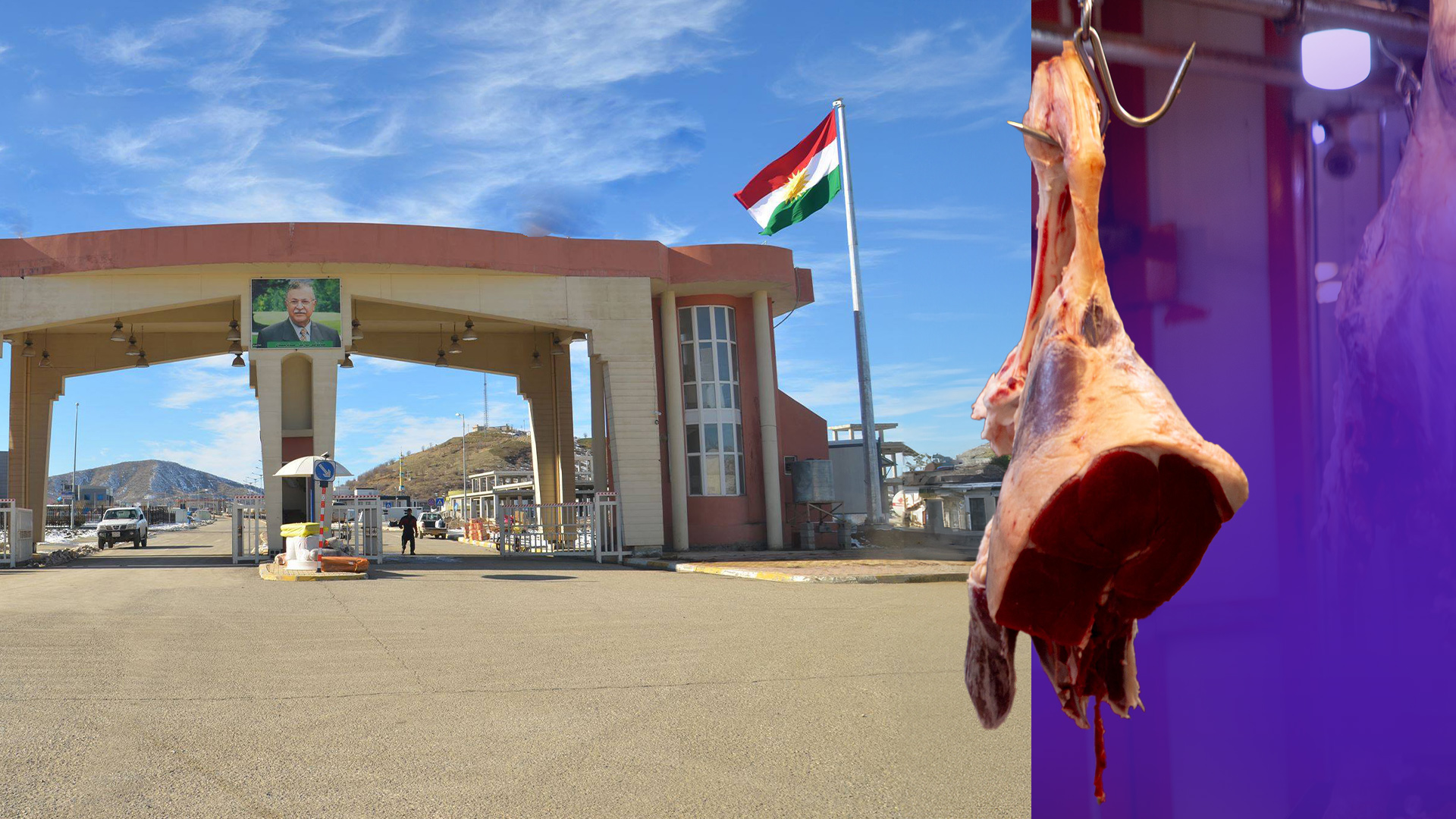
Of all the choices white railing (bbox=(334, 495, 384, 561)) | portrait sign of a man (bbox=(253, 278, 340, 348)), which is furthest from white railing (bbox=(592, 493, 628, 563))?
portrait sign of a man (bbox=(253, 278, 340, 348))

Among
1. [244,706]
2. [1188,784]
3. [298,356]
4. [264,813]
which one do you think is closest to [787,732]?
[264,813]

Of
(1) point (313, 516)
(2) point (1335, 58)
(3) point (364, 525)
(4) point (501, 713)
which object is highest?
(2) point (1335, 58)

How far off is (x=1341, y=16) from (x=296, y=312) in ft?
82.2

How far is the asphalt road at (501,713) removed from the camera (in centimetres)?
531

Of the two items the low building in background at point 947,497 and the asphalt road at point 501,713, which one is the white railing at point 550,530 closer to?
the low building in background at point 947,497

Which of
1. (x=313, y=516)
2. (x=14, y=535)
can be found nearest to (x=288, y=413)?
(x=313, y=516)

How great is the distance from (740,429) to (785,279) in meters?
4.34

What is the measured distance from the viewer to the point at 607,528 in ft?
84.4

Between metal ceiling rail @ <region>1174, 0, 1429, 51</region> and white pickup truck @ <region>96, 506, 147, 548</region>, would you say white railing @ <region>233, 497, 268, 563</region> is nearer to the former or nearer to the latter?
white pickup truck @ <region>96, 506, 147, 548</region>

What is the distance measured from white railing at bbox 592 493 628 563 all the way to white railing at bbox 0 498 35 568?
12.7m

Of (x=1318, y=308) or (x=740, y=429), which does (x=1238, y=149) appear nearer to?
(x=1318, y=308)

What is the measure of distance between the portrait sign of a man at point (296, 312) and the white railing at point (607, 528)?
289 inches

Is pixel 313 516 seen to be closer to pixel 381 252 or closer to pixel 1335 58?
pixel 381 252

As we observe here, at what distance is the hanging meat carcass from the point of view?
1.21 metres
